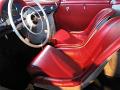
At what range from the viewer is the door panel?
9.40 feet

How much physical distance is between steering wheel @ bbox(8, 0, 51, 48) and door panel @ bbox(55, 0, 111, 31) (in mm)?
715

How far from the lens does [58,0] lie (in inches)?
119

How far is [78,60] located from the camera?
6.75 feet

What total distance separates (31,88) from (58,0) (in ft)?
4.42

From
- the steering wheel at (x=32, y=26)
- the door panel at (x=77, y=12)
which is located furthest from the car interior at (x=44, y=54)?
the door panel at (x=77, y=12)

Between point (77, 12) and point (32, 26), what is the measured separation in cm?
105

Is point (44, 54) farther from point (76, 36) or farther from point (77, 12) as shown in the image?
point (77, 12)

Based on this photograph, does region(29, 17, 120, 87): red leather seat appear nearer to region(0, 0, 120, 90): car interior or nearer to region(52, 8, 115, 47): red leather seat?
region(0, 0, 120, 90): car interior

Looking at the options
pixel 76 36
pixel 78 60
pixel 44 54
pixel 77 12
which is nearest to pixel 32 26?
pixel 44 54

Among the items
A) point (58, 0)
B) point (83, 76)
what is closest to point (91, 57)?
point (83, 76)

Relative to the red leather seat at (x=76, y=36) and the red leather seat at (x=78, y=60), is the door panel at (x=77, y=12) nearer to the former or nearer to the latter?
the red leather seat at (x=76, y=36)

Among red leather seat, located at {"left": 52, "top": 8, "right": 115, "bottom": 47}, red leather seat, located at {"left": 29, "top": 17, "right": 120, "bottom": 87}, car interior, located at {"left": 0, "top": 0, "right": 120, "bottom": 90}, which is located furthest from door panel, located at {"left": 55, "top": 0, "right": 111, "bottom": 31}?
red leather seat, located at {"left": 29, "top": 17, "right": 120, "bottom": 87}

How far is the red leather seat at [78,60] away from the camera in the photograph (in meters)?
1.76

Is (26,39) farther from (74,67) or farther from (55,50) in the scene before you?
(74,67)
